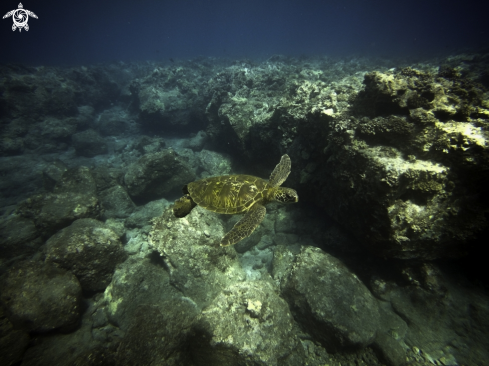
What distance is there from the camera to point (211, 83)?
55.1 feet

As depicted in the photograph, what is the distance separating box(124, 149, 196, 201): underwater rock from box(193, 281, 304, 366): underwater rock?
6.17 m

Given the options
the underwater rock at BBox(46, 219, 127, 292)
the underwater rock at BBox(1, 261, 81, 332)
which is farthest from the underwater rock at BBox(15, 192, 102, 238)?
the underwater rock at BBox(1, 261, 81, 332)

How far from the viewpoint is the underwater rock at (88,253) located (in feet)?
19.1

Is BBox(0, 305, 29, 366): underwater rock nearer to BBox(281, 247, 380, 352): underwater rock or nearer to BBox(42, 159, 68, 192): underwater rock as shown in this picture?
BBox(281, 247, 380, 352): underwater rock

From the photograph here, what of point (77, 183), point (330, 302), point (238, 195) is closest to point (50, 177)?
point (77, 183)

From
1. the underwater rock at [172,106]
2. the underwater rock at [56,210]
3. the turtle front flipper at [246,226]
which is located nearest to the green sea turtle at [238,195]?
the turtle front flipper at [246,226]

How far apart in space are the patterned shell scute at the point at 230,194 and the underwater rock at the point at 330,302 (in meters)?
2.44

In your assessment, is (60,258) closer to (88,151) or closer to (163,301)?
(163,301)

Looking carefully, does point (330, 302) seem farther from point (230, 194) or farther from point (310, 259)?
point (230, 194)

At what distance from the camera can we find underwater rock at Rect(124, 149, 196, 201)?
9016mm

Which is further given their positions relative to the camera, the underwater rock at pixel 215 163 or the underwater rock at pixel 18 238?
the underwater rock at pixel 215 163

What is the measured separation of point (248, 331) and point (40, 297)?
18.1 ft

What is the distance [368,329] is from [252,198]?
4.08 meters

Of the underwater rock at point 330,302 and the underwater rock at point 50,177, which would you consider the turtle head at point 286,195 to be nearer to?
the underwater rock at point 330,302
